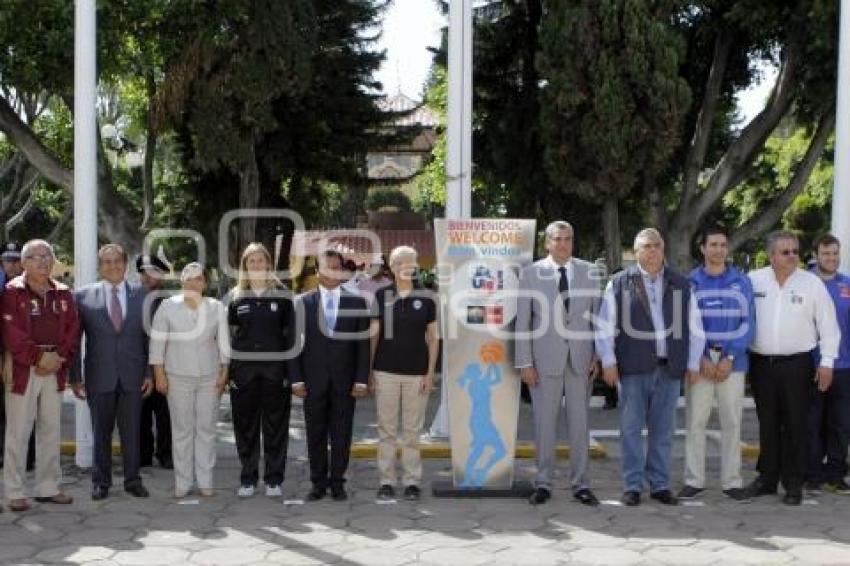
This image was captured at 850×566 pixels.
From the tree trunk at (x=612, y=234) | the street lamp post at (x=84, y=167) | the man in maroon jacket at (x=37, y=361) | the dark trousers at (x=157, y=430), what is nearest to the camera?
the man in maroon jacket at (x=37, y=361)

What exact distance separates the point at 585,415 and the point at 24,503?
4.01 meters

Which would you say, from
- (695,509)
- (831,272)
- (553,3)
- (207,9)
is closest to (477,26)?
(553,3)

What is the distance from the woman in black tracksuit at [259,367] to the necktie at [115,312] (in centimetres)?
80

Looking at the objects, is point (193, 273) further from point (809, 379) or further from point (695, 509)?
point (809, 379)

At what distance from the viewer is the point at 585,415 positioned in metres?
7.09

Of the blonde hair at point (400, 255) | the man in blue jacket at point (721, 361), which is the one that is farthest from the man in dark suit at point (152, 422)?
the man in blue jacket at point (721, 361)

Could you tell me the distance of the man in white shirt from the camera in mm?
7078

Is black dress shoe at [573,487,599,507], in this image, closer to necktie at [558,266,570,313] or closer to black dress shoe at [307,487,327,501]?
necktie at [558,266,570,313]

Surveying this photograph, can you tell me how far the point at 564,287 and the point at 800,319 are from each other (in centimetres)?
174

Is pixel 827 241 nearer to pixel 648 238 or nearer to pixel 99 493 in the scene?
pixel 648 238

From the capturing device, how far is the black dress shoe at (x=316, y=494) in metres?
7.15

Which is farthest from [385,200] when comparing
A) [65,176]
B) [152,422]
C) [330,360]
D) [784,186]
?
[330,360]

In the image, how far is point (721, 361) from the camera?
7.05 m

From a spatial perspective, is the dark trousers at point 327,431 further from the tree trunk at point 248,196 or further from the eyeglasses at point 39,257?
the tree trunk at point 248,196
